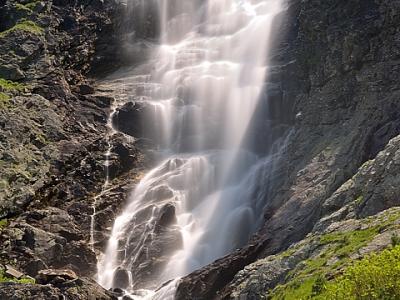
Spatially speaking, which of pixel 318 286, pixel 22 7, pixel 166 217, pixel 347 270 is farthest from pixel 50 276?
pixel 22 7

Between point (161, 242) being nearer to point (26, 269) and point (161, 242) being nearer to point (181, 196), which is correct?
point (181, 196)

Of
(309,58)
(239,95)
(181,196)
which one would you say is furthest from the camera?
(239,95)

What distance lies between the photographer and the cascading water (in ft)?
122

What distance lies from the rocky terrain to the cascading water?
2.10m

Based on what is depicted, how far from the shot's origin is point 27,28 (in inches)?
2313

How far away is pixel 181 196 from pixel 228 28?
32.1 metres

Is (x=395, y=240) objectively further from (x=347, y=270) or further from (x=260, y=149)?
(x=260, y=149)

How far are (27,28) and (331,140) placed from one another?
1511 inches

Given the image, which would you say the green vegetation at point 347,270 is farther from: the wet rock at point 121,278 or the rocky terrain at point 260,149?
the wet rock at point 121,278

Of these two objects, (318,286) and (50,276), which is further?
(50,276)

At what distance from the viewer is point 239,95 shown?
173ft

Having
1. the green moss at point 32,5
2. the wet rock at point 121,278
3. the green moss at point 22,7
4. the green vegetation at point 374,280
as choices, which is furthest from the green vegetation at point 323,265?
the green moss at point 32,5

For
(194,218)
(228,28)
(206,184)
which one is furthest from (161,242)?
(228,28)

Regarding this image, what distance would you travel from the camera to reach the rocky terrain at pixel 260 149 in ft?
79.9
